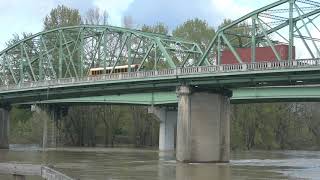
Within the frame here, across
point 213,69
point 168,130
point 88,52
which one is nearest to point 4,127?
point 88,52

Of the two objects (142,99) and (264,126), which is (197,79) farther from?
(264,126)

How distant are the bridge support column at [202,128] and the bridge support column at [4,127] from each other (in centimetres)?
5360

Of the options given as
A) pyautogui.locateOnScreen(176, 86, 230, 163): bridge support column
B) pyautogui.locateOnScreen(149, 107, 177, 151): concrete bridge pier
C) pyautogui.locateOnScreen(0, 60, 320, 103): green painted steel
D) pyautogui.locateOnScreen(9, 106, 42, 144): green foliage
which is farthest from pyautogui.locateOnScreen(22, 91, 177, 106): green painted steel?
pyautogui.locateOnScreen(9, 106, 42, 144): green foliage

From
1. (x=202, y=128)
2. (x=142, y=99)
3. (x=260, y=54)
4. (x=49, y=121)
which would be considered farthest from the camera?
(x=49, y=121)

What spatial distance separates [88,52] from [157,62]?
1797 cm

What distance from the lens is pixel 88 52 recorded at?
119 m

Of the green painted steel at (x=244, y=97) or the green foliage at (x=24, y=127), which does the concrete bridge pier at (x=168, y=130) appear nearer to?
the green painted steel at (x=244, y=97)

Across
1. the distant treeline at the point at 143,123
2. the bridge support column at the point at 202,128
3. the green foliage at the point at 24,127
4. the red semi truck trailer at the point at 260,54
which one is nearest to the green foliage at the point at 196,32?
the distant treeline at the point at 143,123

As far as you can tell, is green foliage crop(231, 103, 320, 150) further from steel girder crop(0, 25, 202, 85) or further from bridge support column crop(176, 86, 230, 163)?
bridge support column crop(176, 86, 230, 163)

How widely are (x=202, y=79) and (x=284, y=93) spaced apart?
64.1ft

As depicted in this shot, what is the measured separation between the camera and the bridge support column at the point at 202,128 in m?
71.8

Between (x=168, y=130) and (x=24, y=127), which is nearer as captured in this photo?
(x=168, y=130)

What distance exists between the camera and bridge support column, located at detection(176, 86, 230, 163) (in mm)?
71812

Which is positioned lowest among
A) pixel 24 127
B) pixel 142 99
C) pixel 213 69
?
pixel 24 127
